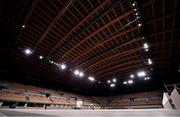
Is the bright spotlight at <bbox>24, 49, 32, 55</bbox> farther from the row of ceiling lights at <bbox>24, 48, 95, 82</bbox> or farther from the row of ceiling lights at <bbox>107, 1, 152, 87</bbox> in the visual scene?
the row of ceiling lights at <bbox>107, 1, 152, 87</bbox>

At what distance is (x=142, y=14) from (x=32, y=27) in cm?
1167

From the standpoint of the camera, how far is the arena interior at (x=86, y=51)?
36.6 ft

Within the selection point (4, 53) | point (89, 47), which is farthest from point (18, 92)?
point (89, 47)

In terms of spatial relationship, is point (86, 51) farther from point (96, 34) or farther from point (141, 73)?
point (141, 73)

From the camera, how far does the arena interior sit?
36.6ft

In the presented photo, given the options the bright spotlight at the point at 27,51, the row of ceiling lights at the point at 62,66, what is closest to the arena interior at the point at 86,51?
the bright spotlight at the point at 27,51

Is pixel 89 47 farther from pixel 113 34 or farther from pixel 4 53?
pixel 4 53

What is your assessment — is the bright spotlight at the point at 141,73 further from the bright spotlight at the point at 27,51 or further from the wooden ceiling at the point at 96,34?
the bright spotlight at the point at 27,51

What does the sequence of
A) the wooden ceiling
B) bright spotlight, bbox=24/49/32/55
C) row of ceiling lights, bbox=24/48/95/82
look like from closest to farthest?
the wooden ceiling → bright spotlight, bbox=24/49/32/55 → row of ceiling lights, bbox=24/48/95/82

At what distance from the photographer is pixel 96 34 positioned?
1473 cm

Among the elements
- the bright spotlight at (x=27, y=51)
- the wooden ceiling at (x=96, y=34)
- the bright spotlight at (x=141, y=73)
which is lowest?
the bright spotlight at (x=141, y=73)

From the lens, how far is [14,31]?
1252 centimetres

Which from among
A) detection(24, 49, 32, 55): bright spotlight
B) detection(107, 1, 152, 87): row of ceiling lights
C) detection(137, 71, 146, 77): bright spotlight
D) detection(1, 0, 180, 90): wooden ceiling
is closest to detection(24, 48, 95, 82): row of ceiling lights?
detection(24, 49, 32, 55): bright spotlight

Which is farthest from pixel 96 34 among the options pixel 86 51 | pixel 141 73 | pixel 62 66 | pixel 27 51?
pixel 141 73
